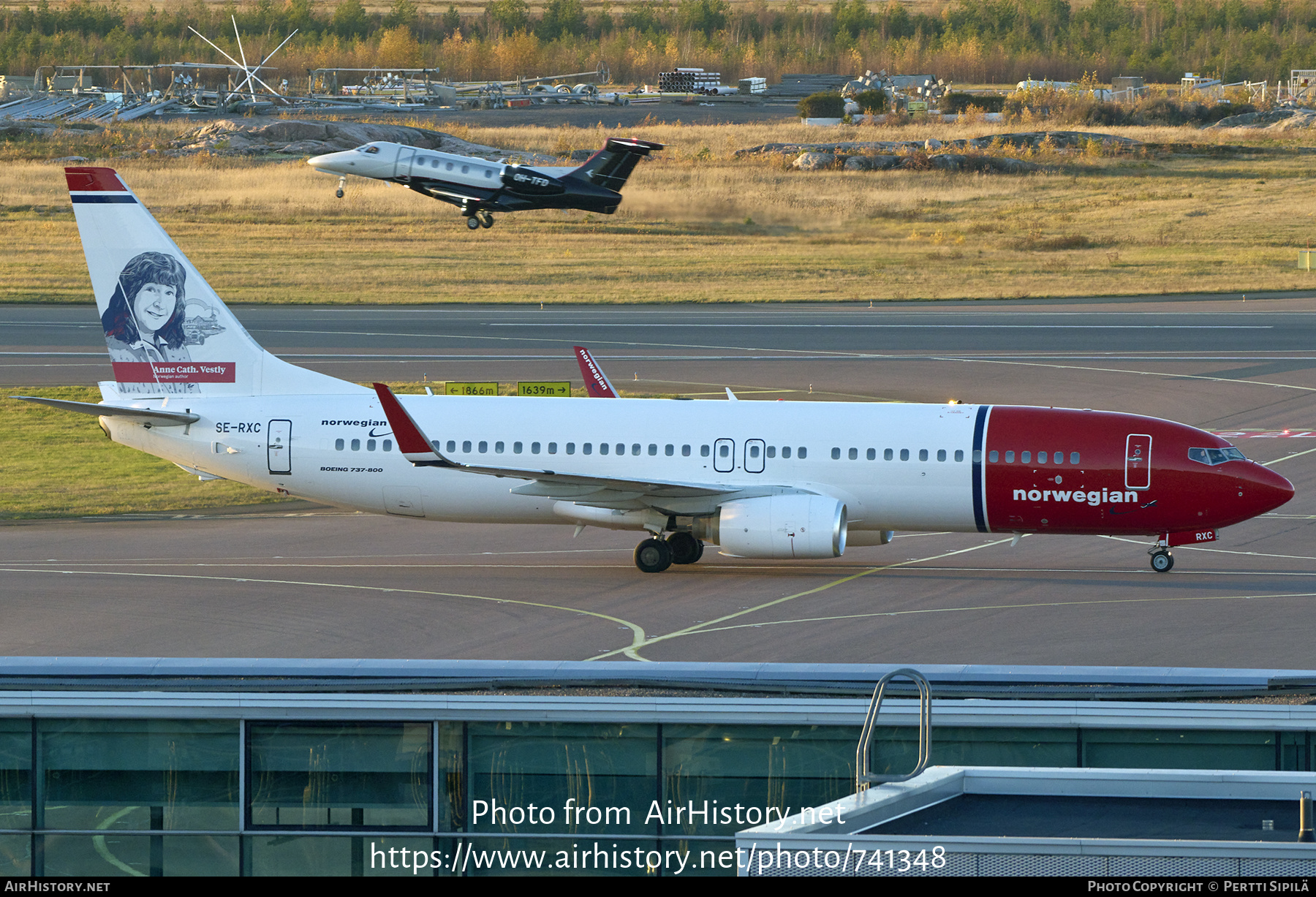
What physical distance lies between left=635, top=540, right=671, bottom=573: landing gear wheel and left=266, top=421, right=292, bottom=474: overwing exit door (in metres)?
8.58

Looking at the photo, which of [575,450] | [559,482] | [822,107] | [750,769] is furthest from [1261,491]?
[822,107]

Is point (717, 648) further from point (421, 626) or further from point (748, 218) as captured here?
point (748, 218)

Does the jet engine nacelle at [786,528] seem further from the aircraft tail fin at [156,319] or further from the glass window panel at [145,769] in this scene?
the glass window panel at [145,769]

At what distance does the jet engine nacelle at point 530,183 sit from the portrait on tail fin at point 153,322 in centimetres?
2232

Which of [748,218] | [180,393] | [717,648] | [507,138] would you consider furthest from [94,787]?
[507,138]

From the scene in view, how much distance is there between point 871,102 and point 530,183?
94756mm

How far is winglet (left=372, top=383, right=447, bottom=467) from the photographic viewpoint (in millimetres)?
34000

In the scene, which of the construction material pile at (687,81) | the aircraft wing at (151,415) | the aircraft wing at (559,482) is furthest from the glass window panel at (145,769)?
the construction material pile at (687,81)

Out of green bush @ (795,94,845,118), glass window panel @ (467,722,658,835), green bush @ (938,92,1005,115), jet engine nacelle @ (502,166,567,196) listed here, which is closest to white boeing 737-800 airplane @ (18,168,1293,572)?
glass window panel @ (467,722,658,835)

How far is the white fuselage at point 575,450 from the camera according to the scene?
3588 centimetres

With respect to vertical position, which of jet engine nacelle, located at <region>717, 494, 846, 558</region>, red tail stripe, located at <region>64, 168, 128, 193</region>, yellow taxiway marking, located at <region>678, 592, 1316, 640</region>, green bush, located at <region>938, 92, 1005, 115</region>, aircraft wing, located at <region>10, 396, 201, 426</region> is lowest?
yellow taxiway marking, located at <region>678, 592, 1316, 640</region>

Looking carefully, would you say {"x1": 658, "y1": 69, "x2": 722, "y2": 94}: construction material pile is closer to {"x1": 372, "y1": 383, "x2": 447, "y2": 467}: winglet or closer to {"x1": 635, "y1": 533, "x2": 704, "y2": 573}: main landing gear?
{"x1": 635, "y1": 533, "x2": 704, "y2": 573}: main landing gear

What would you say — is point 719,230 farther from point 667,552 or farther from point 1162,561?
point 1162,561

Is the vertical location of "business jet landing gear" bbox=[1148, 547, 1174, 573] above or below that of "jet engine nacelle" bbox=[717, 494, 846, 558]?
below
